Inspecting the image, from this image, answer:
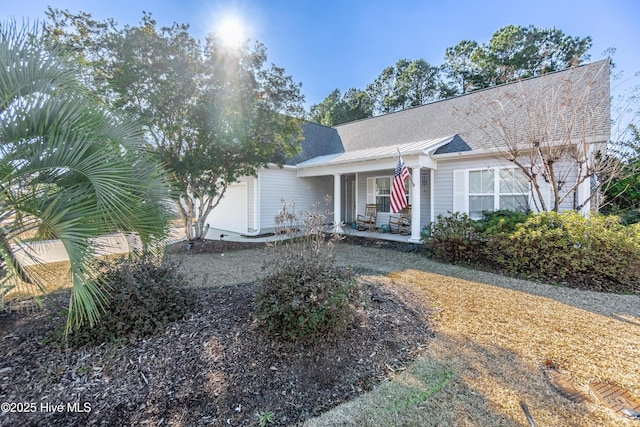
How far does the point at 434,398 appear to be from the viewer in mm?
2258

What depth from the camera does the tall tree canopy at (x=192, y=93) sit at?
22.1ft

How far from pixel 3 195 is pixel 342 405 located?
10.7ft

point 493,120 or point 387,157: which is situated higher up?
point 493,120

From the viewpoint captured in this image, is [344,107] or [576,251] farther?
[344,107]

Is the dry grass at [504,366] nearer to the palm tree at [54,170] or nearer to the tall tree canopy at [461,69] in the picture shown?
the palm tree at [54,170]

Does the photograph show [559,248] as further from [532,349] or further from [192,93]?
[192,93]

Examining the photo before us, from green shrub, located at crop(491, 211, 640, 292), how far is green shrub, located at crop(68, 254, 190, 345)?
20.6 ft

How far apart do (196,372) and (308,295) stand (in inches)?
47.6

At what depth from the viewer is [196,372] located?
8.26 feet

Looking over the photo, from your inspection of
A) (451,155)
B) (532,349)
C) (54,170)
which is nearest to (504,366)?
(532,349)

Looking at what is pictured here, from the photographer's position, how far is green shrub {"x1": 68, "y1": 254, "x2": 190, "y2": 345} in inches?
113

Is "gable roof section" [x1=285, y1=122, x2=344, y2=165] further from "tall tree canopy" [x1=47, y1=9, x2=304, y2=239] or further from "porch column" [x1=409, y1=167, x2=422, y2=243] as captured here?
"porch column" [x1=409, y1=167, x2=422, y2=243]

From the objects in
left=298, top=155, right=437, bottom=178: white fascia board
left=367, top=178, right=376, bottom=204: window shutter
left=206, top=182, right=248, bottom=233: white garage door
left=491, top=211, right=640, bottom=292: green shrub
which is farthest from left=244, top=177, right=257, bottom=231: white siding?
left=491, top=211, right=640, bottom=292: green shrub

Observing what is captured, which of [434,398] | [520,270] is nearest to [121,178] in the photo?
[434,398]
